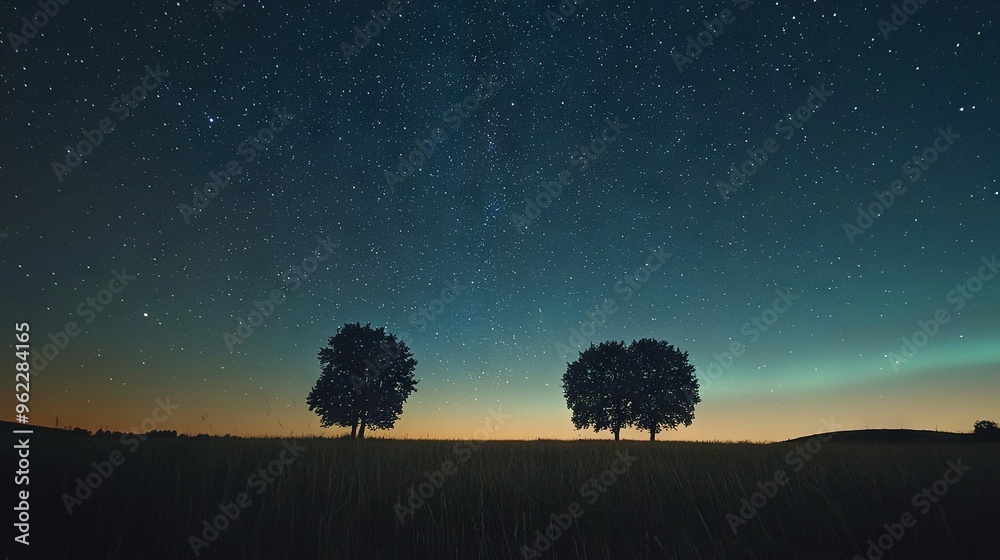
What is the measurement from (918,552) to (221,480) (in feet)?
18.1

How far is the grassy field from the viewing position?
251 centimetres

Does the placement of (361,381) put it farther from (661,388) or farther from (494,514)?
(494,514)

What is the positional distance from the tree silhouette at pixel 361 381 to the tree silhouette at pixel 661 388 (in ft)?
63.0

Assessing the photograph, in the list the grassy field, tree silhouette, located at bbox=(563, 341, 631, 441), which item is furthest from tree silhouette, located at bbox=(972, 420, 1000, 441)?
the grassy field

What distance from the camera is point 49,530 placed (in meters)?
2.62

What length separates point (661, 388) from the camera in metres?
36.1

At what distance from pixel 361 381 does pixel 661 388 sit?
79.9 feet

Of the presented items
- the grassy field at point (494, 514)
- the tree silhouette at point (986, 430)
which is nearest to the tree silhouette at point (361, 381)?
the grassy field at point (494, 514)

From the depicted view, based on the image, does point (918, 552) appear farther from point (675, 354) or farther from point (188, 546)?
Answer: point (675, 354)

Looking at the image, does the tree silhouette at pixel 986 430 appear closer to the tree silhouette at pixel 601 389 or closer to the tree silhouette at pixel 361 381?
the tree silhouette at pixel 601 389

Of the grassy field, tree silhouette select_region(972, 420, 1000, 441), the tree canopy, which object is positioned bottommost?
the grassy field

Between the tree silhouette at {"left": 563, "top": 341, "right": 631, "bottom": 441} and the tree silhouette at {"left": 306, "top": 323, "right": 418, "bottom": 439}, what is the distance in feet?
48.5

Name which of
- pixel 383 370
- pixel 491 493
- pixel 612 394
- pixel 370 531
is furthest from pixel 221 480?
pixel 612 394

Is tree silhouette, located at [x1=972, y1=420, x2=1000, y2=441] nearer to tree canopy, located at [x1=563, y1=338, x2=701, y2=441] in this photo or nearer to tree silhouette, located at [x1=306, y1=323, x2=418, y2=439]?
tree canopy, located at [x1=563, y1=338, x2=701, y2=441]
